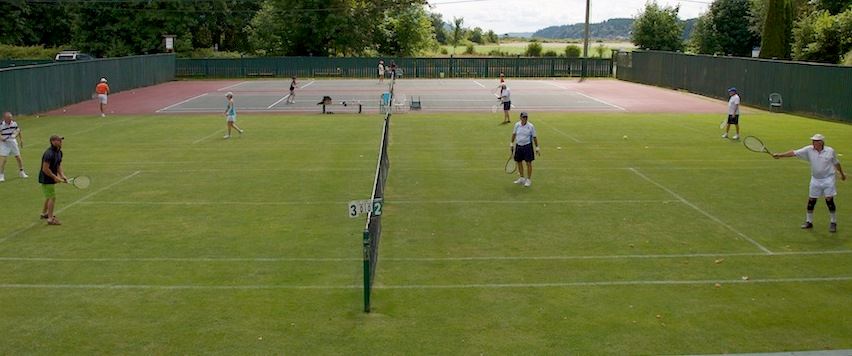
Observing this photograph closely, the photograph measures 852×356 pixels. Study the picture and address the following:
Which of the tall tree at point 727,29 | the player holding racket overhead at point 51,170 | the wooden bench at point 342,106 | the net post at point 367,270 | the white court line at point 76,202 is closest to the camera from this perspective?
the net post at point 367,270

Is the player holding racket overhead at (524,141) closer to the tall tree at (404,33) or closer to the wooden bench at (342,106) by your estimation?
the wooden bench at (342,106)

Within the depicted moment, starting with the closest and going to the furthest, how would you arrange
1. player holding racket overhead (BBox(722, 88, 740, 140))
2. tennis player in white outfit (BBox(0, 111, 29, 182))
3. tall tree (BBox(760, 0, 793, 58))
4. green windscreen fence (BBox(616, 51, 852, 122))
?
tennis player in white outfit (BBox(0, 111, 29, 182)) < player holding racket overhead (BBox(722, 88, 740, 140)) < green windscreen fence (BBox(616, 51, 852, 122)) < tall tree (BBox(760, 0, 793, 58))

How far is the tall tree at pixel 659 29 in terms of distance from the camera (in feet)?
270

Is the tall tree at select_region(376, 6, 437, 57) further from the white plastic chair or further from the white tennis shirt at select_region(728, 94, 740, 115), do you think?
the white tennis shirt at select_region(728, 94, 740, 115)

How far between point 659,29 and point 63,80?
5903 cm

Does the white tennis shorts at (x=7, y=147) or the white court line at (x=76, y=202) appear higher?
the white tennis shorts at (x=7, y=147)

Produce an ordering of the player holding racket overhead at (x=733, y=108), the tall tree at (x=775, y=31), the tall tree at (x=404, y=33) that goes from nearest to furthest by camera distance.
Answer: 1. the player holding racket overhead at (x=733, y=108)
2. the tall tree at (x=775, y=31)
3. the tall tree at (x=404, y=33)

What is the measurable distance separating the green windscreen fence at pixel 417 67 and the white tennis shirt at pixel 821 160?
5683 centimetres

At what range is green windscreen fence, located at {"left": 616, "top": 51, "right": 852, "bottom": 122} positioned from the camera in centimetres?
3647

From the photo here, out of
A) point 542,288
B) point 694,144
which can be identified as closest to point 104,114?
point 694,144

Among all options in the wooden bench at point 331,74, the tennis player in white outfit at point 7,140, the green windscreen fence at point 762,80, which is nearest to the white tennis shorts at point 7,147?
the tennis player in white outfit at point 7,140

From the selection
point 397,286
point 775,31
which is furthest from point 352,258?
point 775,31

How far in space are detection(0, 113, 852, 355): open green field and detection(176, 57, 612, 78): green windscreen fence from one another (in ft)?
151

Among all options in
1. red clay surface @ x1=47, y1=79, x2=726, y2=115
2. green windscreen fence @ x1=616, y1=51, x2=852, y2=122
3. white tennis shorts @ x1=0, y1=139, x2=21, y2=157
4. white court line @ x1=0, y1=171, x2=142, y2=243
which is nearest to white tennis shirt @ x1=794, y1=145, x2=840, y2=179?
white court line @ x1=0, y1=171, x2=142, y2=243
